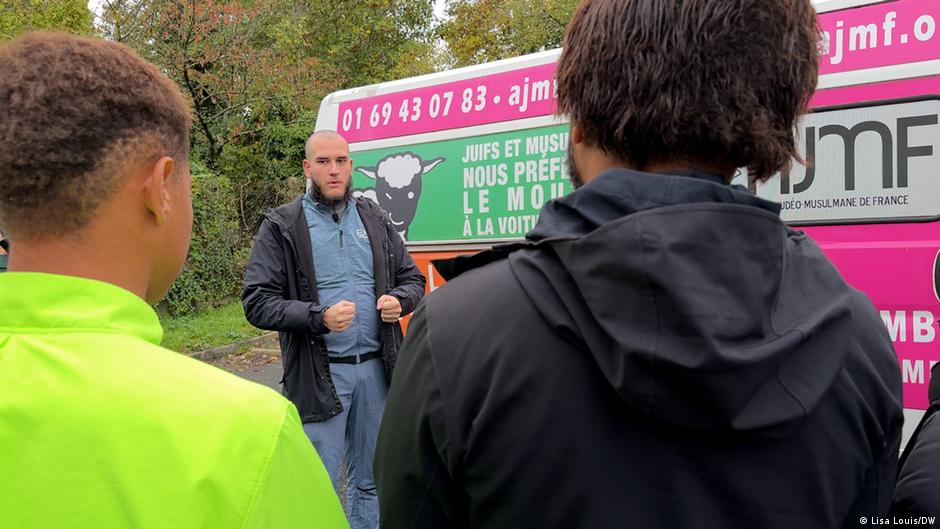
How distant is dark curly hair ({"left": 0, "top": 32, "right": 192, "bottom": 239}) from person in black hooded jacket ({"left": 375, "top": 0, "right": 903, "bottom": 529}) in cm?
48

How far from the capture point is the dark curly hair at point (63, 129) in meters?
1.03

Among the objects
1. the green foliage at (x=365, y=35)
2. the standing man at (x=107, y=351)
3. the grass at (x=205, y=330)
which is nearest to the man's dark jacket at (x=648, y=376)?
the standing man at (x=107, y=351)

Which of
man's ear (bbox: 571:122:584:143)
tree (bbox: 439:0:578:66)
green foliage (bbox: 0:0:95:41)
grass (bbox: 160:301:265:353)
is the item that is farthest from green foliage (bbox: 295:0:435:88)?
man's ear (bbox: 571:122:584:143)

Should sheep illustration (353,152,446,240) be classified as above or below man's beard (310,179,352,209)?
above

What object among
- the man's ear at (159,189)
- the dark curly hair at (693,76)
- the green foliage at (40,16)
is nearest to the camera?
the dark curly hair at (693,76)

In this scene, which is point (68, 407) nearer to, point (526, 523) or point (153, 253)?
point (153, 253)

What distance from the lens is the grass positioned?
979 centimetres

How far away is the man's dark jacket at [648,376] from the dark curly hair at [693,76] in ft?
0.21

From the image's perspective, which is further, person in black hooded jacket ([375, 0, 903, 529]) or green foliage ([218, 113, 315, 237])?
green foliage ([218, 113, 315, 237])

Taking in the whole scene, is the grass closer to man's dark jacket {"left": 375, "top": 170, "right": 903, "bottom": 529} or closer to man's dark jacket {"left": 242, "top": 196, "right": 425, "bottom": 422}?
man's dark jacket {"left": 242, "top": 196, "right": 425, "bottom": 422}

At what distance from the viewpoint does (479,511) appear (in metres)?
1.02

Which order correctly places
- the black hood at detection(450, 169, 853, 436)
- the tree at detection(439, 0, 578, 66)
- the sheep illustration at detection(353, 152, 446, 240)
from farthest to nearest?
the tree at detection(439, 0, 578, 66) → the sheep illustration at detection(353, 152, 446, 240) → the black hood at detection(450, 169, 853, 436)

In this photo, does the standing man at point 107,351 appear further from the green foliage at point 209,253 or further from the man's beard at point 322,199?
the green foliage at point 209,253

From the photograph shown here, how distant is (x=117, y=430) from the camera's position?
36.0 inches
